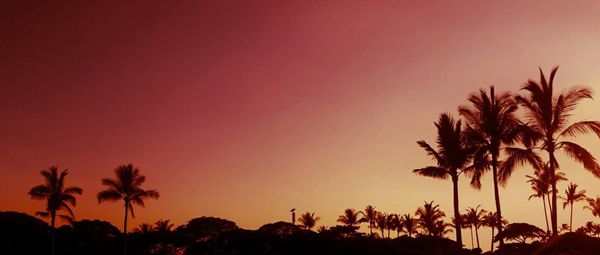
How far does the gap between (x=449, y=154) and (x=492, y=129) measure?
12.6 ft

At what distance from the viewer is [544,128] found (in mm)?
28797

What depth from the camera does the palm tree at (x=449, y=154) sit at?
33812mm

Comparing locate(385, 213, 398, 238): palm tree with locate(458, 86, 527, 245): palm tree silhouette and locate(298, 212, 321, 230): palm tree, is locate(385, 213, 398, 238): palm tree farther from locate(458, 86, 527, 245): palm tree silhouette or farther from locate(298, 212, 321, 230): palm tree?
locate(458, 86, 527, 245): palm tree silhouette

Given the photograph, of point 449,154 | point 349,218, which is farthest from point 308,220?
point 449,154

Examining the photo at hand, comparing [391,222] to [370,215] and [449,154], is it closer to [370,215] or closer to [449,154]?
[370,215]

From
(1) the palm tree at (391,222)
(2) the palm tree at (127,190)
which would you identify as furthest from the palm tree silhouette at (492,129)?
(1) the palm tree at (391,222)

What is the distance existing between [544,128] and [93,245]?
49320mm

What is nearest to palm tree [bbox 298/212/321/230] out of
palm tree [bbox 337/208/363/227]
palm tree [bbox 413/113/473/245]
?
palm tree [bbox 337/208/363/227]

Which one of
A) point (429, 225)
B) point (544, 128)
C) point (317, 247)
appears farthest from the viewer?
point (429, 225)

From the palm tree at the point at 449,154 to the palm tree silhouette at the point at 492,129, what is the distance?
1372mm

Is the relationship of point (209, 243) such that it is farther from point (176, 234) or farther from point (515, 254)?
point (515, 254)

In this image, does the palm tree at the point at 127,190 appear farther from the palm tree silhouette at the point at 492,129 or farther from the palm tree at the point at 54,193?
the palm tree silhouette at the point at 492,129

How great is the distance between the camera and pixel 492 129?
31.1m

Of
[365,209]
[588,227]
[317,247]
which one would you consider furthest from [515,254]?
[588,227]
